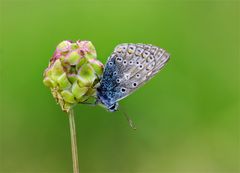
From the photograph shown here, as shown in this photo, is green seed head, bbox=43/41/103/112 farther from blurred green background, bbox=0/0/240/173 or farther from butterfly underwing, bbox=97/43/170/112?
blurred green background, bbox=0/0/240/173

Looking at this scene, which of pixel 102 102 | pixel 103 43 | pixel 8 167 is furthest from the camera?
pixel 103 43

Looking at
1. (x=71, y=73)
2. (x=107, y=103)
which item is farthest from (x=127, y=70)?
(x=71, y=73)

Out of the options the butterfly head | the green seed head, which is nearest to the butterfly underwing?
the butterfly head

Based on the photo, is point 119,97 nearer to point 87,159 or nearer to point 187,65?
point 87,159

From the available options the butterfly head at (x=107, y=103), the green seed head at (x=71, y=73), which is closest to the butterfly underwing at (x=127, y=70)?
the butterfly head at (x=107, y=103)

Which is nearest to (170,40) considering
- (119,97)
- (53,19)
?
(53,19)

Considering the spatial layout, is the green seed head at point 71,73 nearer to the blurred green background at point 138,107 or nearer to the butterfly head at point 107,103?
the butterfly head at point 107,103
